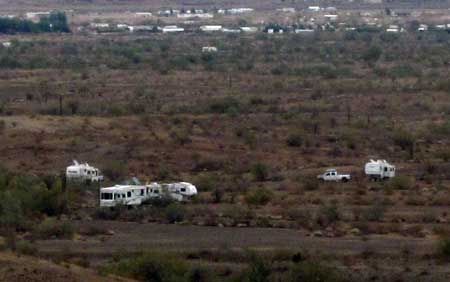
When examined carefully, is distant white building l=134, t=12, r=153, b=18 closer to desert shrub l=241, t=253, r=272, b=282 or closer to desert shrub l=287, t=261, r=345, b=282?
desert shrub l=241, t=253, r=272, b=282

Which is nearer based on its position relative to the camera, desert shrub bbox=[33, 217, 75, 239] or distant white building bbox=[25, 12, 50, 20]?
desert shrub bbox=[33, 217, 75, 239]

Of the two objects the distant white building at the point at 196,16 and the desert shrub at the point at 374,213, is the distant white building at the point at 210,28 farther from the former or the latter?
the desert shrub at the point at 374,213

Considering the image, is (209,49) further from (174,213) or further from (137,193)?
(174,213)

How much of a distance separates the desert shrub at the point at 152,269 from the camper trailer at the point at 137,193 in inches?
468

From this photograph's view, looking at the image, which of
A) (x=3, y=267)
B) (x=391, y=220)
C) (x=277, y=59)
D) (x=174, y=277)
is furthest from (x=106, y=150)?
(x=277, y=59)

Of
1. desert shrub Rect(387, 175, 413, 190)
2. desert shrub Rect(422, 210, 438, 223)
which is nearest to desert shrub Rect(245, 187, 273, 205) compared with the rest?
desert shrub Rect(387, 175, 413, 190)

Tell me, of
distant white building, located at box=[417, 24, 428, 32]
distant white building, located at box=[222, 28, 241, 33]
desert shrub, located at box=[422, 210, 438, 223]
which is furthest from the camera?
distant white building, located at box=[417, 24, 428, 32]

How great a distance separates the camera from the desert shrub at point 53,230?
4288 centimetres

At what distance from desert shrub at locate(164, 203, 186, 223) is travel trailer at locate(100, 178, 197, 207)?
174cm

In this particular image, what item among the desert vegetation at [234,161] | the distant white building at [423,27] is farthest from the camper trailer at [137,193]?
the distant white building at [423,27]

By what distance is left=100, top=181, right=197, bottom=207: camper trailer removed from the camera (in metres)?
48.3

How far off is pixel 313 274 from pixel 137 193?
14827mm

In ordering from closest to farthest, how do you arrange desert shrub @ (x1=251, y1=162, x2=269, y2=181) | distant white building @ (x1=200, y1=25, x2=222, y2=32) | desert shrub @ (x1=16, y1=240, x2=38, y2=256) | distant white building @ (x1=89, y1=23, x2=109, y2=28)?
desert shrub @ (x1=16, y1=240, x2=38, y2=256)
desert shrub @ (x1=251, y1=162, x2=269, y2=181)
distant white building @ (x1=200, y1=25, x2=222, y2=32)
distant white building @ (x1=89, y1=23, x2=109, y2=28)

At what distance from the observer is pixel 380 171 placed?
5494 centimetres
